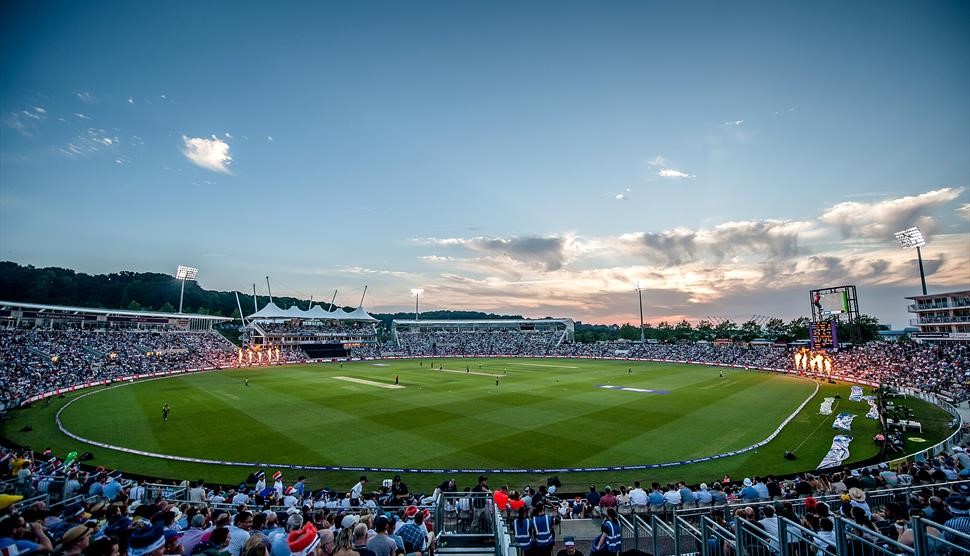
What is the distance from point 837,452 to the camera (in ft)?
67.6

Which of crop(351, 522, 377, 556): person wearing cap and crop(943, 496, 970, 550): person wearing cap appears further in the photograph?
crop(943, 496, 970, 550): person wearing cap

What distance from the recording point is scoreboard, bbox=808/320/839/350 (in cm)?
4525

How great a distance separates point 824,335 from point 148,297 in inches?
6728

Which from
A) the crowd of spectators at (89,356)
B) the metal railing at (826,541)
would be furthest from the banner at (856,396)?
the crowd of spectators at (89,356)

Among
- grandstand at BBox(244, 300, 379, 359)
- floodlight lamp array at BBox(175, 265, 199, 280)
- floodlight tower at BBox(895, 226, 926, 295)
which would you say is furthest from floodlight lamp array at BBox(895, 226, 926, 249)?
floodlight lamp array at BBox(175, 265, 199, 280)

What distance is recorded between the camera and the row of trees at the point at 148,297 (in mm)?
107688

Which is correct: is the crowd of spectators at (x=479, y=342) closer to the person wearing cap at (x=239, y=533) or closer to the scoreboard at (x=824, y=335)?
the scoreboard at (x=824, y=335)

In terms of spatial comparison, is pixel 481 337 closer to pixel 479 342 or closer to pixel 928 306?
pixel 479 342

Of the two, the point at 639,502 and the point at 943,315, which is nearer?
the point at 639,502

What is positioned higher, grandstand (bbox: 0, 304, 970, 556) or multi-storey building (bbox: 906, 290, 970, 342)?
multi-storey building (bbox: 906, 290, 970, 342)

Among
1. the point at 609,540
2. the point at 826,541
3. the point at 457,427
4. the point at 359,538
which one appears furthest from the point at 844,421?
the point at 359,538

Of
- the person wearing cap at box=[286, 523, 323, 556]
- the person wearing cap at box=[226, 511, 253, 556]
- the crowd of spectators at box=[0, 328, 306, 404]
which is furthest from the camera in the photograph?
the crowd of spectators at box=[0, 328, 306, 404]

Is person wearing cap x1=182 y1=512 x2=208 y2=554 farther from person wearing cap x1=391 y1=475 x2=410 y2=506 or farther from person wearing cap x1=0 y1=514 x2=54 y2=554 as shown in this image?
person wearing cap x1=391 y1=475 x2=410 y2=506

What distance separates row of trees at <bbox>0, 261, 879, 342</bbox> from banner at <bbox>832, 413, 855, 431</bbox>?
216ft
